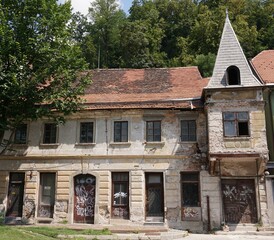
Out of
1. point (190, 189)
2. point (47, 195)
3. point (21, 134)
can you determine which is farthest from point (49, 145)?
point (190, 189)

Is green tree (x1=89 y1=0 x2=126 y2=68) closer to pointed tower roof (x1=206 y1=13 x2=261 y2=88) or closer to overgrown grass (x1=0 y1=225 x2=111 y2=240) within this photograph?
pointed tower roof (x1=206 y1=13 x2=261 y2=88)

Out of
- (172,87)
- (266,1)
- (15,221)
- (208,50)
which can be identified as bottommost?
(15,221)

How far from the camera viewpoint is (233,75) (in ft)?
64.5

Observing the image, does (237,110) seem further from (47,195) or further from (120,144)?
(47,195)

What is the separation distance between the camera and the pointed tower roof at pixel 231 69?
62.5 feet

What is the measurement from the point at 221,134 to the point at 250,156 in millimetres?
1877

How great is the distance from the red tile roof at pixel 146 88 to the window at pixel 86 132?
3.99 ft

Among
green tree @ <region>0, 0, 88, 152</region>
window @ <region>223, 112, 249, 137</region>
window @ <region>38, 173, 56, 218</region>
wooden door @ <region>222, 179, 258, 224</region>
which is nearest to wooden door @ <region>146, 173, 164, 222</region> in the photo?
wooden door @ <region>222, 179, 258, 224</region>

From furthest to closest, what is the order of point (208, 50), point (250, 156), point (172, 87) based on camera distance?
point (208, 50) < point (172, 87) < point (250, 156)

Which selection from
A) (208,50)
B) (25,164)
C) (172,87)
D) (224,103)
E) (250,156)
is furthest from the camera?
(208,50)

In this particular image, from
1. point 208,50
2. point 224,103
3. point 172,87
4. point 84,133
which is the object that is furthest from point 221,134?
point 208,50

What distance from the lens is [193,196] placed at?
758 inches

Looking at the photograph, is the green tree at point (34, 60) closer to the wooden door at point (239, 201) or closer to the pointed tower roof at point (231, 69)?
the pointed tower roof at point (231, 69)

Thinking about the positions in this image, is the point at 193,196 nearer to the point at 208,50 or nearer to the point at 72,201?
the point at 72,201
